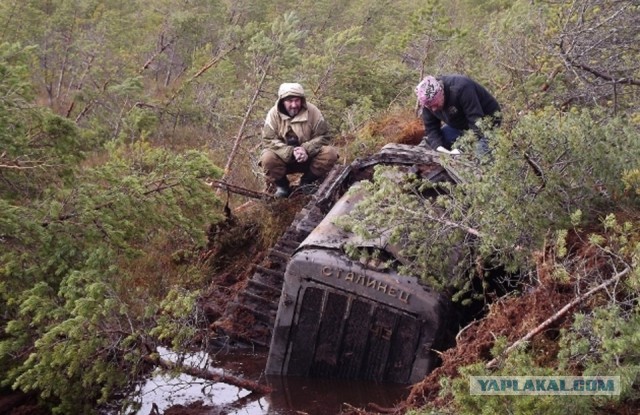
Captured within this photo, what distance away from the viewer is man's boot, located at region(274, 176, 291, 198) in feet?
30.4

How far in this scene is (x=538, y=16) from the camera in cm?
965

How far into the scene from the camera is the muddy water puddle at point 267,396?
19.5ft

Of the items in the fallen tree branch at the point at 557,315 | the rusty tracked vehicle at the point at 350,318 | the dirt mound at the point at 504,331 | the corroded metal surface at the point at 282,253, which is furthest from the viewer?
the corroded metal surface at the point at 282,253

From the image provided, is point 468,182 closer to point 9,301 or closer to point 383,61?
point 9,301

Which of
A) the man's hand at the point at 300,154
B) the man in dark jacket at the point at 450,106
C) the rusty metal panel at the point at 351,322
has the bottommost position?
the rusty metal panel at the point at 351,322

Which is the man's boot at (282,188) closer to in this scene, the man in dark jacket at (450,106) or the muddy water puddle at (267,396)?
the man in dark jacket at (450,106)

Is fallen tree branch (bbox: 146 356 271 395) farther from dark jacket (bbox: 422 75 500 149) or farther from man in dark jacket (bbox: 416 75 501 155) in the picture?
dark jacket (bbox: 422 75 500 149)

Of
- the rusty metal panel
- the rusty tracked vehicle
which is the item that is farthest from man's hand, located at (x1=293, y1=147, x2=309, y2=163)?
the rusty metal panel

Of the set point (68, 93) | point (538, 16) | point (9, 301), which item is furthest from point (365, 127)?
point (68, 93)

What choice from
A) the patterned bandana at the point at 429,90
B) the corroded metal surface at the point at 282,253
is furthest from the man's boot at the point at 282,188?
the patterned bandana at the point at 429,90

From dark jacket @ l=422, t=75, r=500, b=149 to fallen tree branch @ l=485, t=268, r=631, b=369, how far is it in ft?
10.1

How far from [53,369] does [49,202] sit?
1.43 meters

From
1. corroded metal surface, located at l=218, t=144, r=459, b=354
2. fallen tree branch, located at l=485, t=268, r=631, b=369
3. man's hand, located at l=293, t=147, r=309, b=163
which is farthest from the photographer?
man's hand, located at l=293, t=147, r=309, b=163

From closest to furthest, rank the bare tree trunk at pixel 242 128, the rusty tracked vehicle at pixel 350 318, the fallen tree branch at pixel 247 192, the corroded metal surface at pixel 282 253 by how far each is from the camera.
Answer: the rusty tracked vehicle at pixel 350 318
the corroded metal surface at pixel 282 253
the fallen tree branch at pixel 247 192
the bare tree trunk at pixel 242 128
